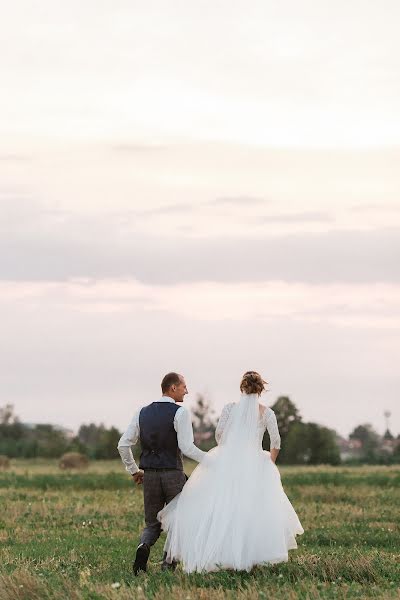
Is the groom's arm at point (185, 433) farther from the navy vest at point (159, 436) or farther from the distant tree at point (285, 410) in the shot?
the distant tree at point (285, 410)

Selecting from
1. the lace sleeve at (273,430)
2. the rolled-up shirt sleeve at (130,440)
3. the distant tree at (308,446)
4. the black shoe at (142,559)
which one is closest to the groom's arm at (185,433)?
the rolled-up shirt sleeve at (130,440)

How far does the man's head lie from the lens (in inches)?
494

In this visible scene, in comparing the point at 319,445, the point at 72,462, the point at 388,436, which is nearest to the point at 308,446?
the point at 319,445

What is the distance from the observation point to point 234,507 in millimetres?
12344

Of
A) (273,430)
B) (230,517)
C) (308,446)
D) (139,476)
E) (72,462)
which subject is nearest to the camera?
(230,517)

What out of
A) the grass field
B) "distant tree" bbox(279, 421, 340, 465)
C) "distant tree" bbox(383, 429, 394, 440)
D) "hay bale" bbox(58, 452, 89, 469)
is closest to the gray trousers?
the grass field

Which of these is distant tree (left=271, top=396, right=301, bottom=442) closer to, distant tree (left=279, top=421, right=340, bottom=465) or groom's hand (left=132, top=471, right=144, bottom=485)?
distant tree (left=279, top=421, right=340, bottom=465)

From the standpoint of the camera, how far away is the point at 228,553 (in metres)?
12.2

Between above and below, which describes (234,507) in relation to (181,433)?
below

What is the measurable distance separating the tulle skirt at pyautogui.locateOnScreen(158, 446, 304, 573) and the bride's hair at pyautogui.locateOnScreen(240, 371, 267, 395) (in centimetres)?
69

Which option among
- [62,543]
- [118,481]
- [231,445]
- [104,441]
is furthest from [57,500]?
[104,441]

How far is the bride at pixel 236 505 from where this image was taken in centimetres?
1221

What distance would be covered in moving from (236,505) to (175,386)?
1469mm

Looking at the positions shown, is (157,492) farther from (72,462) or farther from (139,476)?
(72,462)
